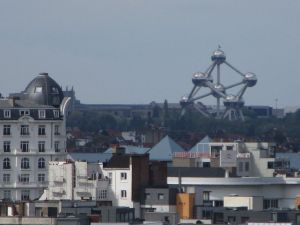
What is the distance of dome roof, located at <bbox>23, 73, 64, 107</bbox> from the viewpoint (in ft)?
309

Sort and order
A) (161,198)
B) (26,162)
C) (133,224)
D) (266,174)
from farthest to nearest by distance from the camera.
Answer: (266,174) → (26,162) → (161,198) → (133,224)

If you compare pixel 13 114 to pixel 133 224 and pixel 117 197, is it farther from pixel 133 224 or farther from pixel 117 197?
pixel 133 224

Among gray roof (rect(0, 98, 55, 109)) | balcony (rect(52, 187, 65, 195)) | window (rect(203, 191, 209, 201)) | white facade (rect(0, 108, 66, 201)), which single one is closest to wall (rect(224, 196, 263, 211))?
window (rect(203, 191, 209, 201))

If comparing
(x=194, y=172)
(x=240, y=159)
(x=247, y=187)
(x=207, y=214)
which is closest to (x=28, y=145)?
(x=194, y=172)

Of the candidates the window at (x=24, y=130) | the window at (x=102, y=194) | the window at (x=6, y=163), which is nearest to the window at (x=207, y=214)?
the window at (x=102, y=194)

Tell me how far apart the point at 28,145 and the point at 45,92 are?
11.3 ft

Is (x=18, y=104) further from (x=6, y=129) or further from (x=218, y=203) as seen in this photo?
(x=218, y=203)

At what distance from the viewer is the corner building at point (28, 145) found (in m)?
90.7

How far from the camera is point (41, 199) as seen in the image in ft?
278

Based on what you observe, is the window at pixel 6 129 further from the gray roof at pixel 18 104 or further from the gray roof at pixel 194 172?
the gray roof at pixel 194 172

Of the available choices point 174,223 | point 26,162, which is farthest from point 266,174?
point 174,223

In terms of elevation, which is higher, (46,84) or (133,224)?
(46,84)

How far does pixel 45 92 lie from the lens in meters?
94.5

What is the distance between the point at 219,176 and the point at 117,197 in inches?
396
